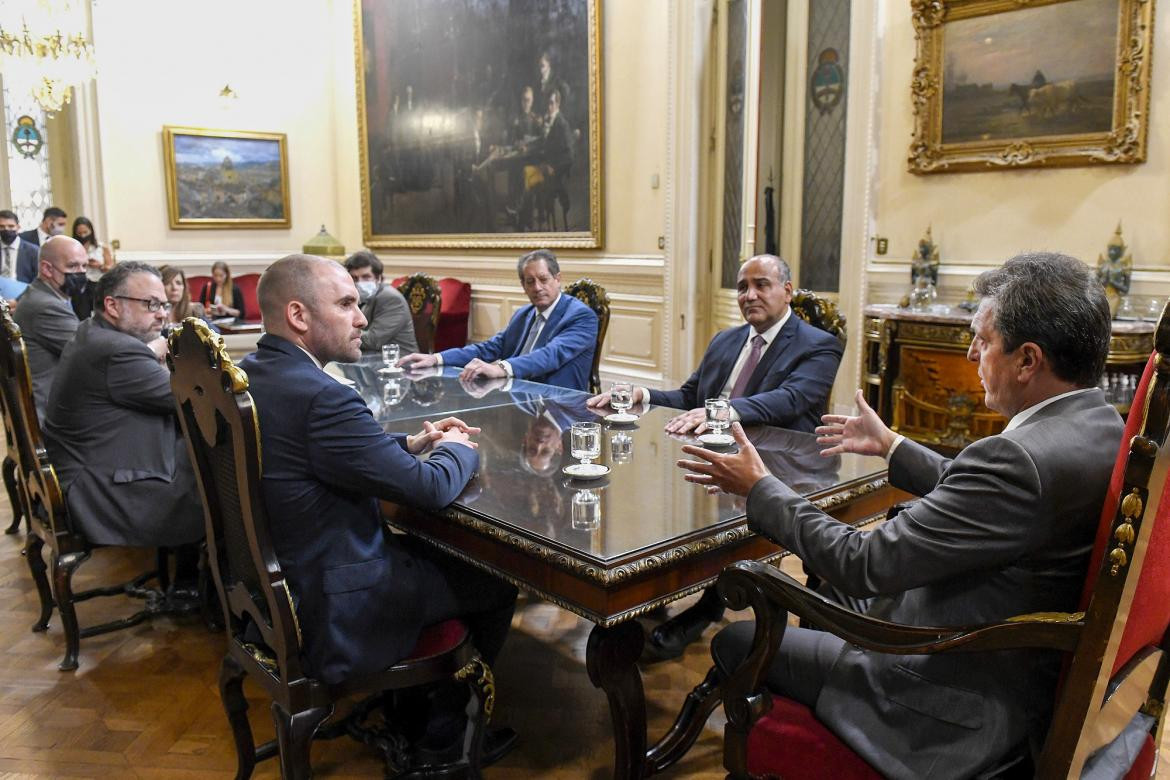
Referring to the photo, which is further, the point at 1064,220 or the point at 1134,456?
the point at 1064,220

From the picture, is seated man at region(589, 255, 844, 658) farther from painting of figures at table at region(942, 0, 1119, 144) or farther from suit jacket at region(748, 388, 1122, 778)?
painting of figures at table at region(942, 0, 1119, 144)

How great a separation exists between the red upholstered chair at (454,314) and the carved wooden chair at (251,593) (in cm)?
634

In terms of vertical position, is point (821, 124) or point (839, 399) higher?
point (821, 124)

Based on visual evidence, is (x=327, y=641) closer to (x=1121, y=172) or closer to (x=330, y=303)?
(x=330, y=303)

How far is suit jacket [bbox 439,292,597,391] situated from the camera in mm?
4180

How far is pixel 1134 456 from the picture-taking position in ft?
3.81

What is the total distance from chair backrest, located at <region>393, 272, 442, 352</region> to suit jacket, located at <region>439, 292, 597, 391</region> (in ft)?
3.47

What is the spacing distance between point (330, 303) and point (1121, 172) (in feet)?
14.0

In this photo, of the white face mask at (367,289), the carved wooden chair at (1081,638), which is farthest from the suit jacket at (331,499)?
the white face mask at (367,289)

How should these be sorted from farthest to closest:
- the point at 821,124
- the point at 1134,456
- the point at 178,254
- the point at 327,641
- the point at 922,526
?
1. the point at 178,254
2. the point at 821,124
3. the point at 327,641
4. the point at 922,526
5. the point at 1134,456

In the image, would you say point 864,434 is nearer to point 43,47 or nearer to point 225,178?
point 43,47

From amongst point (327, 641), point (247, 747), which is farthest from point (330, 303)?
point (247, 747)

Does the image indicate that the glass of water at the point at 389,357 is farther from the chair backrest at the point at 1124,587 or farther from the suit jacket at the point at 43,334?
the chair backrest at the point at 1124,587

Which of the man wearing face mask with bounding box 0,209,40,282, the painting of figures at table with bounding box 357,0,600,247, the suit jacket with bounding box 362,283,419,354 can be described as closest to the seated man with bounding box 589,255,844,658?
the suit jacket with bounding box 362,283,419,354
